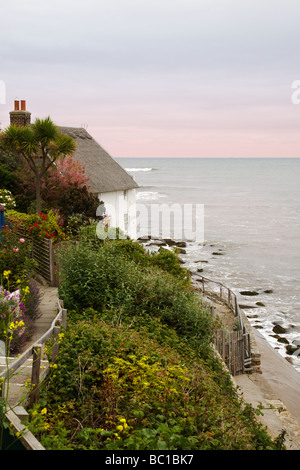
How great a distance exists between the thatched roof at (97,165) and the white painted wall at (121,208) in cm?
53

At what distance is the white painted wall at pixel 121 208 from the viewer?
29000mm

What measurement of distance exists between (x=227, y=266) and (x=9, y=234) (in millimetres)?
22307

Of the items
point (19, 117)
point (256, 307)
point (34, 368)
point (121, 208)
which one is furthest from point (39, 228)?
point (121, 208)

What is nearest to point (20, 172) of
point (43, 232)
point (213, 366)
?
point (43, 232)

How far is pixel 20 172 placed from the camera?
78.2ft

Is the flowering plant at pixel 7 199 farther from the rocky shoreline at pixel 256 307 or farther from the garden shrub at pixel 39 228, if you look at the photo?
the rocky shoreline at pixel 256 307

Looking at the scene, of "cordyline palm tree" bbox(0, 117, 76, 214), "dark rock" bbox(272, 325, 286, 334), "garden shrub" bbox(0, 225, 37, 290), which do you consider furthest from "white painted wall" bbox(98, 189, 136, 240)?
"garden shrub" bbox(0, 225, 37, 290)

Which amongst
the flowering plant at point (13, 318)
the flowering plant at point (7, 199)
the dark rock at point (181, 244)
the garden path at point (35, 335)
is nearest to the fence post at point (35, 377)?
the garden path at point (35, 335)

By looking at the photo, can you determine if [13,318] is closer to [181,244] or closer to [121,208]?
[121,208]

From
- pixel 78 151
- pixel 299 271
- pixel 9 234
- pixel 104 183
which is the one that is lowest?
pixel 299 271

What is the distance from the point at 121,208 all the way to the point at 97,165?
316 cm

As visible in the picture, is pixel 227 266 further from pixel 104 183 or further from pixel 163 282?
pixel 163 282

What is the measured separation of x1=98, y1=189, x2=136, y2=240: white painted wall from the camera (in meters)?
29.0

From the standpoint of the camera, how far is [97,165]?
3019 centimetres
